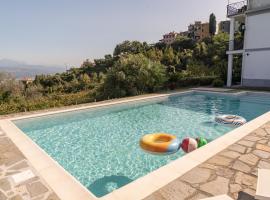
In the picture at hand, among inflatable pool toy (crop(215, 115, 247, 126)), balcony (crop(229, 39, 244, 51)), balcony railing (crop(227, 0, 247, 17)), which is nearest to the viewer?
inflatable pool toy (crop(215, 115, 247, 126))

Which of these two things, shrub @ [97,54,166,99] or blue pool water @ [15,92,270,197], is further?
shrub @ [97,54,166,99]

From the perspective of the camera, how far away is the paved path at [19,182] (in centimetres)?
339

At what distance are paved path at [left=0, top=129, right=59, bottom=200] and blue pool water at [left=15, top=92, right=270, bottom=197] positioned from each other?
1214 mm

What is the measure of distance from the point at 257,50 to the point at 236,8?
4269 millimetres

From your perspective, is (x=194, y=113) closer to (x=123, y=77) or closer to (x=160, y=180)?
(x=123, y=77)

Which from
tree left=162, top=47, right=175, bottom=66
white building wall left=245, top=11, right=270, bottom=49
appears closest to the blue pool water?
white building wall left=245, top=11, right=270, bottom=49

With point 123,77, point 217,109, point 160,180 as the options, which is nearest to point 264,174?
point 160,180

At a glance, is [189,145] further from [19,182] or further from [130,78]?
[130,78]

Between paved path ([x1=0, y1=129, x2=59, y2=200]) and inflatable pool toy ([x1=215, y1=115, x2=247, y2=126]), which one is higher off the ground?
paved path ([x1=0, y1=129, x2=59, y2=200])

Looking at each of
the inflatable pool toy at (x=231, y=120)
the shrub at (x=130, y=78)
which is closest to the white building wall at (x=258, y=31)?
the shrub at (x=130, y=78)

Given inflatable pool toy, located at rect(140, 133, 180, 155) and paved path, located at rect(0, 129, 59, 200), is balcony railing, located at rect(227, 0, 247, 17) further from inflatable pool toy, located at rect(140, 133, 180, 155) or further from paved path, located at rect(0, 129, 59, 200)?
paved path, located at rect(0, 129, 59, 200)

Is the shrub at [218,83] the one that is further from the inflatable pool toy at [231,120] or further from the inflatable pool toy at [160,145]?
the inflatable pool toy at [160,145]

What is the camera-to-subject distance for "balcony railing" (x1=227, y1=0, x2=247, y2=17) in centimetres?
1722

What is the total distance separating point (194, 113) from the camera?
34.8ft
